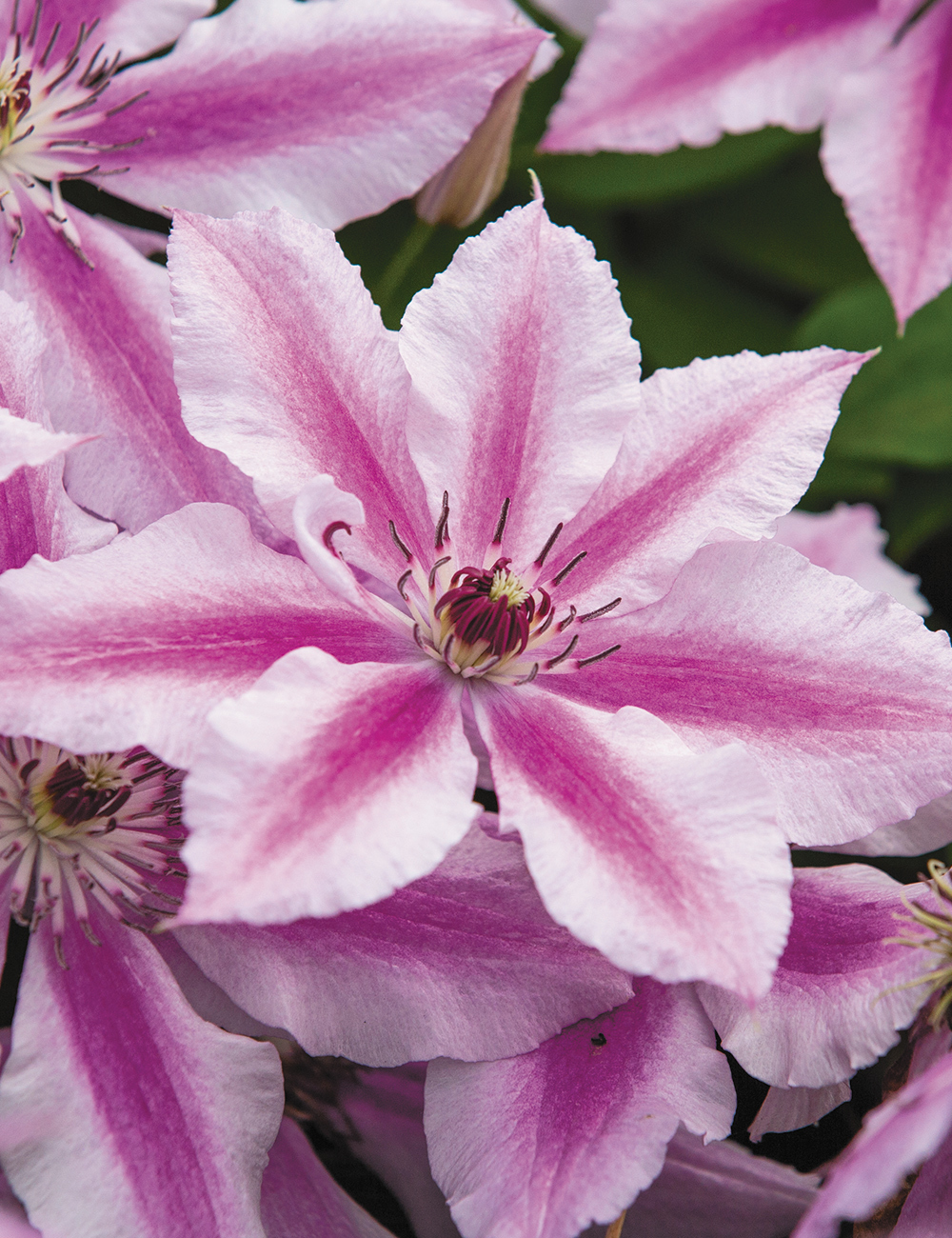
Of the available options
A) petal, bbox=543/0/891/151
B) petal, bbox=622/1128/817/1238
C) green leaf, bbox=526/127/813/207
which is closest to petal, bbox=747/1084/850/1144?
petal, bbox=622/1128/817/1238

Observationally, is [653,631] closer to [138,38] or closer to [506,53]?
[506,53]

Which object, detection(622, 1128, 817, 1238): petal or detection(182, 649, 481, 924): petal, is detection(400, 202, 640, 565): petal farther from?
detection(622, 1128, 817, 1238): petal

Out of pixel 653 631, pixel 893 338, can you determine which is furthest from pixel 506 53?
pixel 893 338

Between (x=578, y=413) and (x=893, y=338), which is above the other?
(x=578, y=413)

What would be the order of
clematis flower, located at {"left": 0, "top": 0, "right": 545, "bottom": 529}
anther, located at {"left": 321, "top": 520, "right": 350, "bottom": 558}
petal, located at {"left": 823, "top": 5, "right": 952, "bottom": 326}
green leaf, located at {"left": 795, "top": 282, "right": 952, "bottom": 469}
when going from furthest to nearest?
green leaf, located at {"left": 795, "top": 282, "right": 952, "bottom": 469} → petal, located at {"left": 823, "top": 5, "right": 952, "bottom": 326} → clematis flower, located at {"left": 0, "top": 0, "right": 545, "bottom": 529} → anther, located at {"left": 321, "top": 520, "right": 350, "bottom": 558}

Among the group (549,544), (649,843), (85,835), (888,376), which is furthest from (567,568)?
(888,376)

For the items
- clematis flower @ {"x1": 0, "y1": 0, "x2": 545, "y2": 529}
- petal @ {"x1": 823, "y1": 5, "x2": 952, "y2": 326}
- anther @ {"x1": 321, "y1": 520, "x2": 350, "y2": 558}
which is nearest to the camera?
anther @ {"x1": 321, "y1": 520, "x2": 350, "y2": 558}

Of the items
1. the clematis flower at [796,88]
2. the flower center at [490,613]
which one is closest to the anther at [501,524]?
the flower center at [490,613]
